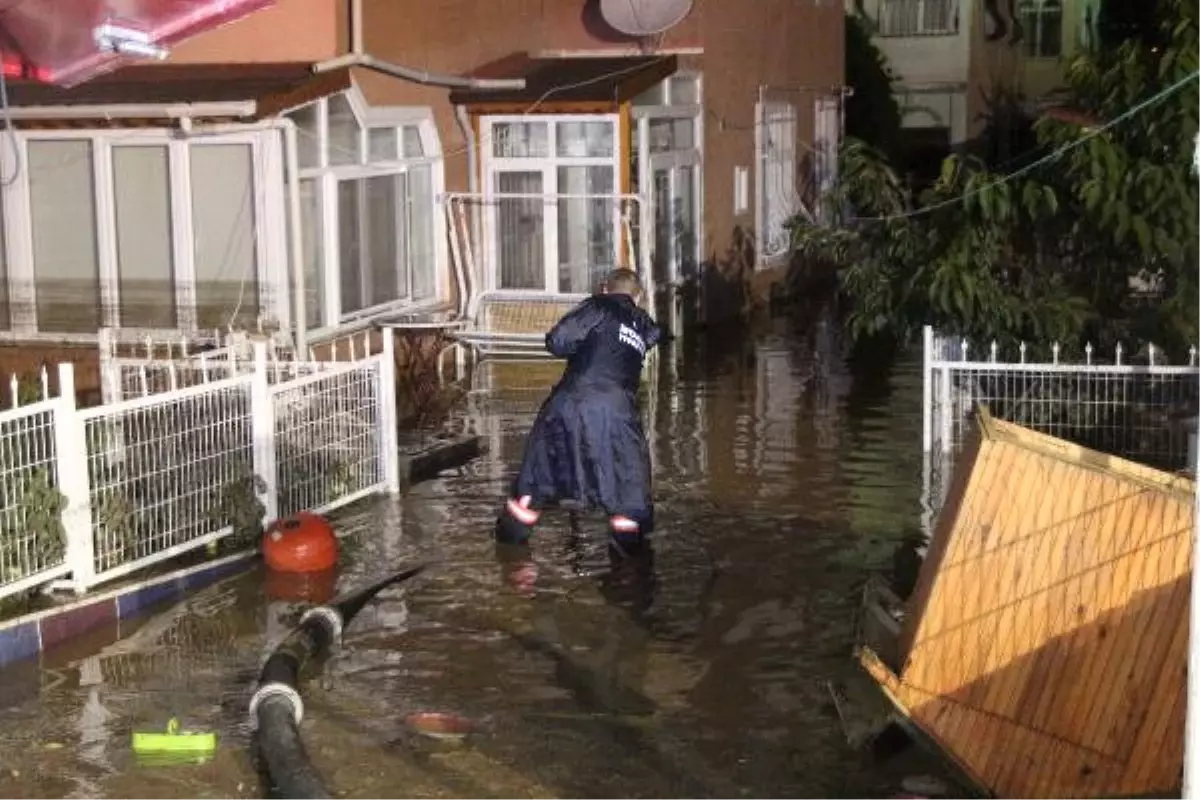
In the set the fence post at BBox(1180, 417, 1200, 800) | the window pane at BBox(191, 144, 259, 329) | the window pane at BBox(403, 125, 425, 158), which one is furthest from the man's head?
the window pane at BBox(403, 125, 425, 158)

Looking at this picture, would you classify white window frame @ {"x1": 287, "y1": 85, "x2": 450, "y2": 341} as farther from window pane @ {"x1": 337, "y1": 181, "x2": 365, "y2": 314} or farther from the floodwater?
the floodwater

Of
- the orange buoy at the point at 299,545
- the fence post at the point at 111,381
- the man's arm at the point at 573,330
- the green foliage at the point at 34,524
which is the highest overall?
the man's arm at the point at 573,330

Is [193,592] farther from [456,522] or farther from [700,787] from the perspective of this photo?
[700,787]

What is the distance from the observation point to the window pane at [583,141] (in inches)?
744

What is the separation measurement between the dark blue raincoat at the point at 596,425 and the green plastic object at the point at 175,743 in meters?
3.42

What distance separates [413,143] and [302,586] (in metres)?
8.75

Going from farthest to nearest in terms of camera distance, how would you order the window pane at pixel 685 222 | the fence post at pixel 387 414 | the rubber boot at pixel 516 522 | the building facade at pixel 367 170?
the window pane at pixel 685 222
the building facade at pixel 367 170
the fence post at pixel 387 414
the rubber boot at pixel 516 522

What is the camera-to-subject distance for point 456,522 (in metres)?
11.4

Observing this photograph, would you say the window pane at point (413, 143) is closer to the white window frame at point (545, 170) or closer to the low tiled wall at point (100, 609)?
the white window frame at point (545, 170)

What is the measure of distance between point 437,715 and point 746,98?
652 inches

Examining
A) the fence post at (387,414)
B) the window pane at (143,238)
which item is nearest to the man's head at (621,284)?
the fence post at (387,414)

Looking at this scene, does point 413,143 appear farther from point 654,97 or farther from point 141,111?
point 141,111

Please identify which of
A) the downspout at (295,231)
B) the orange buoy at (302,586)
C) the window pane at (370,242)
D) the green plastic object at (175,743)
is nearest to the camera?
the green plastic object at (175,743)

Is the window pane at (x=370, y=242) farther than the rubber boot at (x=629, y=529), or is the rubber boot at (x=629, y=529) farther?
the window pane at (x=370, y=242)
